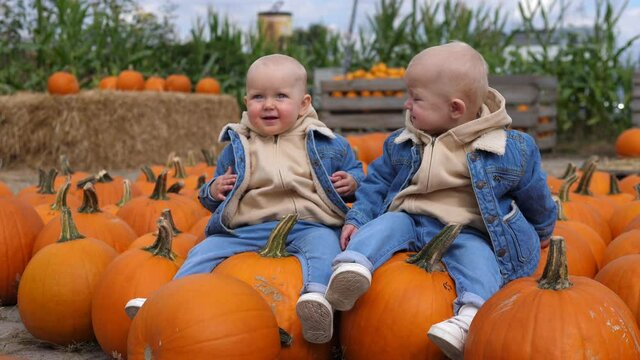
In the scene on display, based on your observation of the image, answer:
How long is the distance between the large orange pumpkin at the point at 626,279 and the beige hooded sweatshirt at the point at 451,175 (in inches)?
19.4

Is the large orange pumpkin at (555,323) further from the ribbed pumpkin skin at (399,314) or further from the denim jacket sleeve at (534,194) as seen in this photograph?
the denim jacket sleeve at (534,194)

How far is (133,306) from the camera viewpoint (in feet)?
9.17

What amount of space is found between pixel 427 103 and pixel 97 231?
1812 mm

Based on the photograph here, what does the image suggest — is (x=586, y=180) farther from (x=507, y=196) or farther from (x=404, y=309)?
(x=404, y=309)

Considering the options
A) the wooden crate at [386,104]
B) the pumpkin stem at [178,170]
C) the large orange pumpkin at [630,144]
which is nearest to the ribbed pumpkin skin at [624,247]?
the pumpkin stem at [178,170]

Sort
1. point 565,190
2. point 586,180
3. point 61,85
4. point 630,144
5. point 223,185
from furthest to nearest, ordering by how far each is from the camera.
Result: point 61,85, point 630,144, point 586,180, point 565,190, point 223,185

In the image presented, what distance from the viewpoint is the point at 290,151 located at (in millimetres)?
3385

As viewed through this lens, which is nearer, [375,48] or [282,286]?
[282,286]

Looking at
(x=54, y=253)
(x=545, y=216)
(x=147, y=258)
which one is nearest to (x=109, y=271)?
(x=147, y=258)

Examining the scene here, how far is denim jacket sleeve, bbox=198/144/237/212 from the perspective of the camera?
11.2ft

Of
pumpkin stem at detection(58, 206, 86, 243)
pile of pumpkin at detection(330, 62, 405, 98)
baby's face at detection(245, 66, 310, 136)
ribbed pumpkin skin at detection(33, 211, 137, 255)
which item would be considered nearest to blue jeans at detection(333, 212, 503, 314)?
baby's face at detection(245, 66, 310, 136)

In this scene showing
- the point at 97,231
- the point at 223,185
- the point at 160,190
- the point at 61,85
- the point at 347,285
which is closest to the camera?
the point at 347,285

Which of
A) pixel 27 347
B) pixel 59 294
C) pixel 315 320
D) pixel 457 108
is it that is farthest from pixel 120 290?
pixel 457 108

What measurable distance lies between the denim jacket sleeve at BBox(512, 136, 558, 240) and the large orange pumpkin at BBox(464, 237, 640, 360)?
0.60m
